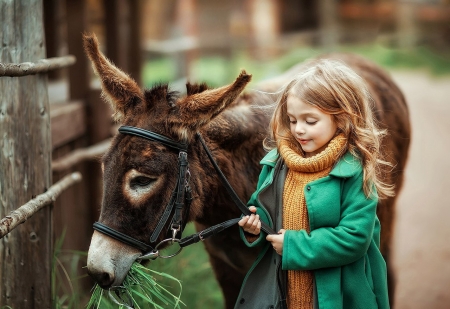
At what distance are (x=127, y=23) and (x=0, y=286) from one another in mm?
5062

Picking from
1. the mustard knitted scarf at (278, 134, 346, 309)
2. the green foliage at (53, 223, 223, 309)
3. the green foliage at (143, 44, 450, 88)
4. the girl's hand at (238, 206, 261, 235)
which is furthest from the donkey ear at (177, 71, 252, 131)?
the green foliage at (143, 44, 450, 88)

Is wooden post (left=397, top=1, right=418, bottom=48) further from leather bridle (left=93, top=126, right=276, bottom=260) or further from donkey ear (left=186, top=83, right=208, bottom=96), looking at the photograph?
leather bridle (left=93, top=126, right=276, bottom=260)

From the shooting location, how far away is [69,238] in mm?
5613

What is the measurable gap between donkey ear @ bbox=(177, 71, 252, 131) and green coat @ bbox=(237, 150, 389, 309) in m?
0.59

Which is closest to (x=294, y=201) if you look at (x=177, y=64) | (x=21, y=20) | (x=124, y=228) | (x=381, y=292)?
(x=381, y=292)

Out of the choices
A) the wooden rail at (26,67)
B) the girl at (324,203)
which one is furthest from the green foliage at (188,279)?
the girl at (324,203)

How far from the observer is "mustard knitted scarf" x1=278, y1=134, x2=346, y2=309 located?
8.55 ft

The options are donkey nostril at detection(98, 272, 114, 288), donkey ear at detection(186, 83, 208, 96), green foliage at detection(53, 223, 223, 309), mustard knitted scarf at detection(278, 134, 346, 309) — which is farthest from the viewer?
green foliage at detection(53, 223, 223, 309)

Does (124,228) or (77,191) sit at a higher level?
(124,228)

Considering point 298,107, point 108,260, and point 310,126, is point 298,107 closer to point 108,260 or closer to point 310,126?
point 310,126

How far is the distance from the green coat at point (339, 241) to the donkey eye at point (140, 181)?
73 centimetres

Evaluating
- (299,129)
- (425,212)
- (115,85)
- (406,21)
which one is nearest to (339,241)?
(299,129)

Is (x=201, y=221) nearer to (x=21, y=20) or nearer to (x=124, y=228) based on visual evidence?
(x=124, y=228)

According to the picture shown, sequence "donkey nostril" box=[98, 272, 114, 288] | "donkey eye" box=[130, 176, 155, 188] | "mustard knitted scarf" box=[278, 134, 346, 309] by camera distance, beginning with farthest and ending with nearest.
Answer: "donkey eye" box=[130, 176, 155, 188] → "donkey nostril" box=[98, 272, 114, 288] → "mustard knitted scarf" box=[278, 134, 346, 309]
